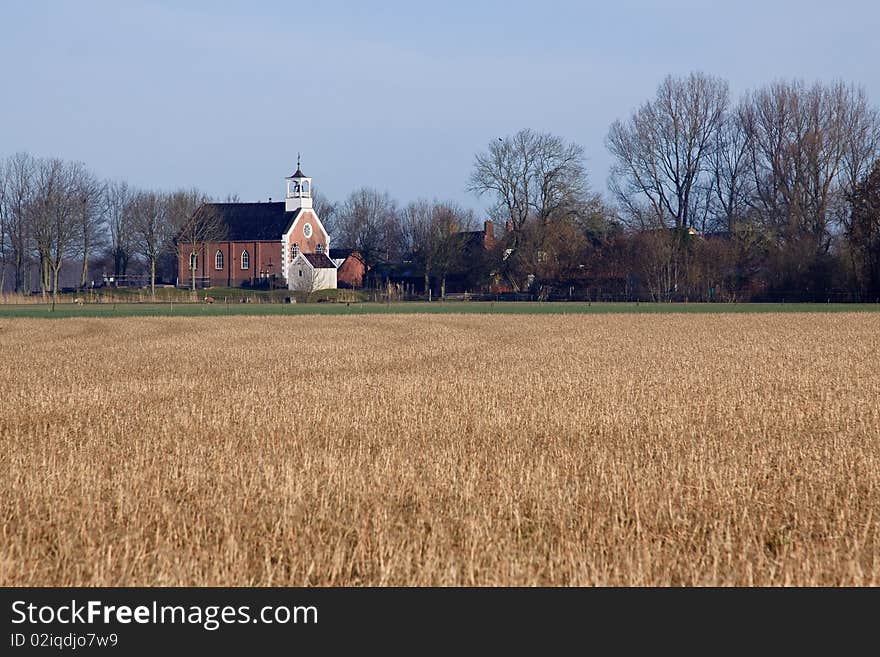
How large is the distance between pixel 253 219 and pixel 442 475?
338 ft

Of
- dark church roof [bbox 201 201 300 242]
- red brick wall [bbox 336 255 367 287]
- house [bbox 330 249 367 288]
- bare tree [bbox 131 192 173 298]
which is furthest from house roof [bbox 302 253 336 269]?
bare tree [bbox 131 192 173 298]

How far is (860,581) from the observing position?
7195 mm

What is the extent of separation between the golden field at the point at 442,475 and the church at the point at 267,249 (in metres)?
82.6

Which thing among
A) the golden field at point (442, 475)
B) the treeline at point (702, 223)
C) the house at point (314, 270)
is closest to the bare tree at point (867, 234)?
the treeline at point (702, 223)

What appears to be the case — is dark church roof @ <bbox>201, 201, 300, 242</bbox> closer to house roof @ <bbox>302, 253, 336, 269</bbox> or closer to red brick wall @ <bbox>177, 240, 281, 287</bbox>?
red brick wall @ <bbox>177, 240, 281, 287</bbox>

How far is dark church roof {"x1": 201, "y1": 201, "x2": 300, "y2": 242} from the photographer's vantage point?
109 m

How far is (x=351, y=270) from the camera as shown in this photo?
366 ft

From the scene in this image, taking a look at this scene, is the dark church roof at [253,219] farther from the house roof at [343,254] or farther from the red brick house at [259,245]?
the house roof at [343,254]

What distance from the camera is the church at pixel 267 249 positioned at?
350ft

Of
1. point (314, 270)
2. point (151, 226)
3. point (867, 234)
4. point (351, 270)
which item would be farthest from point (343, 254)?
point (867, 234)

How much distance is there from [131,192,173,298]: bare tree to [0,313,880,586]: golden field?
8365 cm
